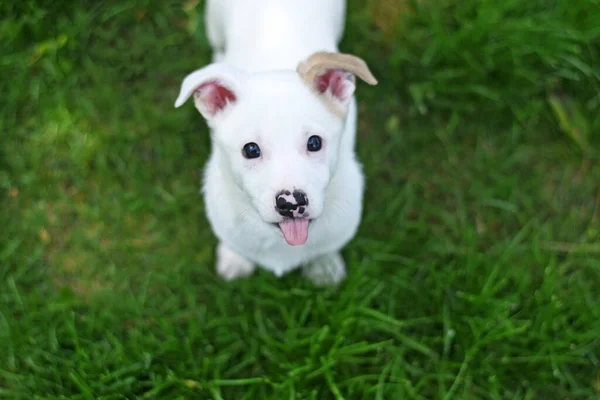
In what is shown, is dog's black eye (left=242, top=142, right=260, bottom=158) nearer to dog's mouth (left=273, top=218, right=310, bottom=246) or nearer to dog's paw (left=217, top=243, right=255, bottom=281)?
dog's mouth (left=273, top=218, right=310, bottom=246)

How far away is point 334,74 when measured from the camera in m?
2.28

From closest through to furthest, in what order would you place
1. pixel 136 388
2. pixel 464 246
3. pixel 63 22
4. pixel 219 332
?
pixel 136 388
pixel 219 332
pixel 464 246
pixel 63 22

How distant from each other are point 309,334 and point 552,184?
A: 1999 millimetres

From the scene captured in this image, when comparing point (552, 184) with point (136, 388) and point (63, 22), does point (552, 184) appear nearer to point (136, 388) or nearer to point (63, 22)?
point (136, 388)

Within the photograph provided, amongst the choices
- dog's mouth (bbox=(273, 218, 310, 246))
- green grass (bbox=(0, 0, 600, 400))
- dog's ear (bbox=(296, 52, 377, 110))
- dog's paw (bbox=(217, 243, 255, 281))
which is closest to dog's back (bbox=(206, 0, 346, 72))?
dog's ear (bbox=(296, 52, 377, 110))

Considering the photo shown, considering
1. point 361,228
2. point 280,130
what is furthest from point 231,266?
point 280,130

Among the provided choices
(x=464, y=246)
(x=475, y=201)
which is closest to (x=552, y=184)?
(x=475, y=201)

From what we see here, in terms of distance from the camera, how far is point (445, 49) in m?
3.55

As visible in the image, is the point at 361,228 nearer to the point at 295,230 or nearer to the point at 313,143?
the point at 295,230

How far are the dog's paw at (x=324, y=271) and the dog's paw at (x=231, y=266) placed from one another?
1.19ft

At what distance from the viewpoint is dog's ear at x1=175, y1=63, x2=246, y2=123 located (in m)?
2.11

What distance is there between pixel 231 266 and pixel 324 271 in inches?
22.8

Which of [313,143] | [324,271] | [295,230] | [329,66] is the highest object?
[329,66]

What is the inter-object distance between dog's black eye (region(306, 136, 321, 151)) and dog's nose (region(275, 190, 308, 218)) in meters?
0.21
